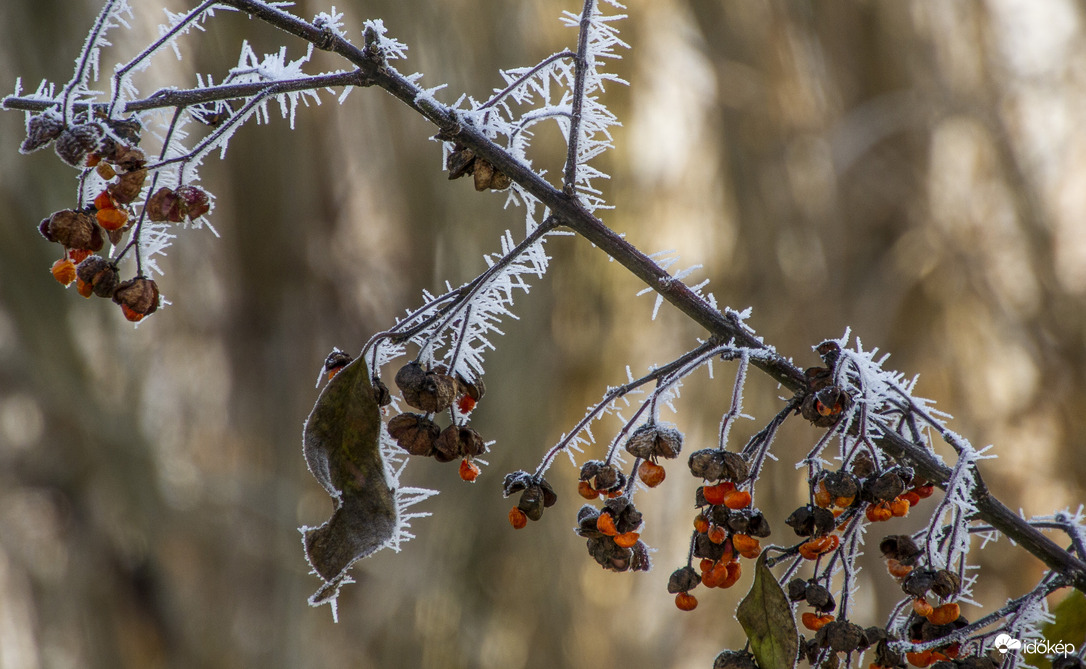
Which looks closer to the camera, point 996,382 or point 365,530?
point 365,530

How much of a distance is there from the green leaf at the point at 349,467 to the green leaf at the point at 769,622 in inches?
6.6

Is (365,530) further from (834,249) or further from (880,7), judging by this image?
(880,7)

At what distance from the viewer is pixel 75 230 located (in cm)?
37

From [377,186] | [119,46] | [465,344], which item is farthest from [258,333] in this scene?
[465,344]

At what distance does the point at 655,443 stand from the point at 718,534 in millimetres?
54

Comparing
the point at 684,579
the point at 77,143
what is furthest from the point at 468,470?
the point at 77,143

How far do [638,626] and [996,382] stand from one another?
2.97 feet

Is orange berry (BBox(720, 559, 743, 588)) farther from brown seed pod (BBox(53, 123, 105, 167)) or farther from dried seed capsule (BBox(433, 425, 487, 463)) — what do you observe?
brown seed pod (BBox(53, 123, 105, 167))

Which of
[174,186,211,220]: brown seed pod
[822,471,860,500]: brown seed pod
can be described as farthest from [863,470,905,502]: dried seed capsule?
[174,186,211,220]: brown seed pod

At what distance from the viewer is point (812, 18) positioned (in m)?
1.67

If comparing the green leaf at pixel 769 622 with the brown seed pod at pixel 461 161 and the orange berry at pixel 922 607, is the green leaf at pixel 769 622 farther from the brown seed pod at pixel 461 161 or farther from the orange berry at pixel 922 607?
the brown seed pod at pixel 461 161

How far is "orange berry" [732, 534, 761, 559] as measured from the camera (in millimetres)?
376

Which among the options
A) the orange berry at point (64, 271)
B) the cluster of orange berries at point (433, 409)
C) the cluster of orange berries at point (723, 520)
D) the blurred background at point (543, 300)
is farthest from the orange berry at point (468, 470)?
the blurred background at point (543, 300)

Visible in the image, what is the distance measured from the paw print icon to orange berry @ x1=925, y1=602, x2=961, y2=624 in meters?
0.03
